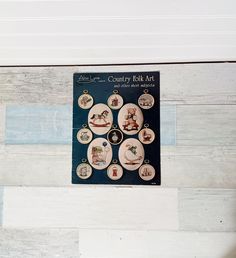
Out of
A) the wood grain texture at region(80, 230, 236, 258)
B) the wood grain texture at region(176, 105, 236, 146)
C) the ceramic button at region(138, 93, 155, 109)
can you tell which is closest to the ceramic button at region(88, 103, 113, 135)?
the ceramic button at region(138, 93, 155, 109)

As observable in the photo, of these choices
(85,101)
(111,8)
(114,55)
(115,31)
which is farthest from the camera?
(85,101)

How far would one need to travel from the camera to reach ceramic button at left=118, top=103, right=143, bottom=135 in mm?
1147

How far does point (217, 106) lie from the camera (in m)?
1.14

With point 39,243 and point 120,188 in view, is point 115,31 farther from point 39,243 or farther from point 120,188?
point 39,243

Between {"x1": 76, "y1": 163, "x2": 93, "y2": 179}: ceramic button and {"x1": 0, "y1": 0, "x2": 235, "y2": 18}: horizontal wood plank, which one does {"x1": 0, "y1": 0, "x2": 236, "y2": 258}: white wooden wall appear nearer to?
{"x1": 76, "y1": 163, "x2": 93, "y2": 179}: ceramic button

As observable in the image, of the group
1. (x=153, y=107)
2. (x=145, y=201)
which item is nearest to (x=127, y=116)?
(x=153, y=107)

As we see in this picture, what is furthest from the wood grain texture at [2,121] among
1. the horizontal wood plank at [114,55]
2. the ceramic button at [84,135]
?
the ceramic button at [84,135]

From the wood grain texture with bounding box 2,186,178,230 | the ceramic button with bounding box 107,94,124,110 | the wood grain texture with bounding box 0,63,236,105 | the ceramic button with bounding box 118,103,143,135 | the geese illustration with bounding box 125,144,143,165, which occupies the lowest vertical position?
the wood grain texture with bounding box 2,186,178,230

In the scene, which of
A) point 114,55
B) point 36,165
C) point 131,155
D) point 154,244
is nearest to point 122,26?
point 114,55

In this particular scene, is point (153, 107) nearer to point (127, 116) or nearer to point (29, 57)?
point (127, 116)

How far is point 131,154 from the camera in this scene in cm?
114

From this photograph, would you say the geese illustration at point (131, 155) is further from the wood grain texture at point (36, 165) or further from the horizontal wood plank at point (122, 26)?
the horizontal wood plank at point (122, 26)

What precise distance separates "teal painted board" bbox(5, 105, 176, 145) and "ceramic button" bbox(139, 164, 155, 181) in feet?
0.83

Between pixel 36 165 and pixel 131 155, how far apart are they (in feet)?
1.03
